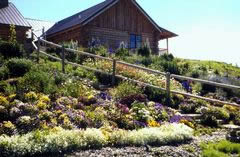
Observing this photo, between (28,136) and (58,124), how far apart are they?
1449 millimetres

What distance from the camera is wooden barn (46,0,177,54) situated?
26.3 metres

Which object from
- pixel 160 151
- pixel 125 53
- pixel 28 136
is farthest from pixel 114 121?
pixel 125 53

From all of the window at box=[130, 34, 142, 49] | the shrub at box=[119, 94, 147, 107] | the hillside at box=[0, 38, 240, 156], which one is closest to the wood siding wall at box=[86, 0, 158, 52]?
the window at box=[130, 34, 142, 49]

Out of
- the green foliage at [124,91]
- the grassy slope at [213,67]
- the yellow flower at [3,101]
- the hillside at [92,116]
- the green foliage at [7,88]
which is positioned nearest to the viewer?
the hillside at [92,116]

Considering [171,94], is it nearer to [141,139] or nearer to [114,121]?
[114,121]

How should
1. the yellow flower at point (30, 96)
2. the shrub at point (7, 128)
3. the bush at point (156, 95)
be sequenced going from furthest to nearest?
the bush at point (156, 95) < the yellow flower at point (30, 96) < the shrub at point (7, 128)

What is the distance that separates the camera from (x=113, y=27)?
91.2 ft

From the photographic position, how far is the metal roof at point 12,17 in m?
24.2

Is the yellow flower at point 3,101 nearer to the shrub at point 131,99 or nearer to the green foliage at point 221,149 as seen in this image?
the shrub at point 131,99

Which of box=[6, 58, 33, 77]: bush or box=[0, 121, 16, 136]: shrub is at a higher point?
box=[6, 58, 33, 77]: bush

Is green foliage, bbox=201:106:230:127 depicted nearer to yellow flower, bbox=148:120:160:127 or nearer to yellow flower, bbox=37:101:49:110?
yellow flower, bbox=148:120:160:127

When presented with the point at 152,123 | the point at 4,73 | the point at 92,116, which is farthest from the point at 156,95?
the point at 4,73

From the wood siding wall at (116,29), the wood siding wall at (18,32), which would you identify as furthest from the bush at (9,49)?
the wood siding wall at (116,29)

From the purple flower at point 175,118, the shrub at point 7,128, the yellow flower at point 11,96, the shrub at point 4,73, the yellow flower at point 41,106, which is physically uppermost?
the shrub at point 4,73
